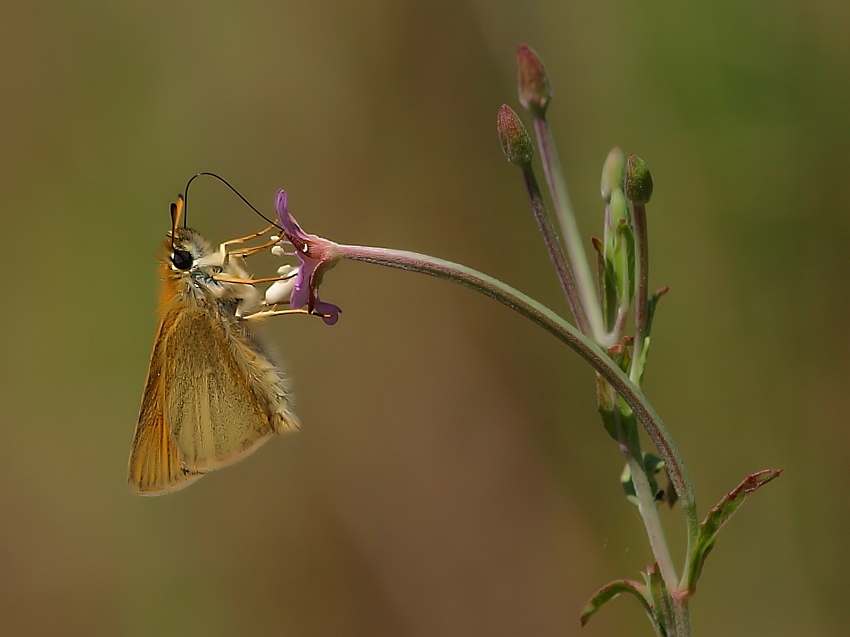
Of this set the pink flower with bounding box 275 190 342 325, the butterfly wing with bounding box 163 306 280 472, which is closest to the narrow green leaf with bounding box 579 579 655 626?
the pink flower with bounding box 275 190 342 325

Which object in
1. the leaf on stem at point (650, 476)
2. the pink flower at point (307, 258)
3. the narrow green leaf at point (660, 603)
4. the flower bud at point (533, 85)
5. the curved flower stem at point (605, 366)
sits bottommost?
the narrow green leaf at point (660, 603)

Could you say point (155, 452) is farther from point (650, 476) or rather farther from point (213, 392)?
point (650, 476)

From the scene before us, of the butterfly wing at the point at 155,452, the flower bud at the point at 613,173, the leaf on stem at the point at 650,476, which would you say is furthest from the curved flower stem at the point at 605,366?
the butterfly wing at the point at 155,452

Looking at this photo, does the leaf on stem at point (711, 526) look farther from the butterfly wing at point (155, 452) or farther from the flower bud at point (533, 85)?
the butterfly wing at point (155, 452)

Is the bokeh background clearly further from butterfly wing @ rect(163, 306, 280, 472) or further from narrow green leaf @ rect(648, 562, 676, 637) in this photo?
narrow green leaf @ rect(648, 562, 676, 637)

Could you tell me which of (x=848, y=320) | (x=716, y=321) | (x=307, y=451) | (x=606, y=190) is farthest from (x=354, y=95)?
(x=606, y=190)

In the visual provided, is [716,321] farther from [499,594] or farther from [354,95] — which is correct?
[354,95]

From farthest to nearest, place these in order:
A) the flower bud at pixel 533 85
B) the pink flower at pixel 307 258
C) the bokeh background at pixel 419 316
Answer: the bokeh background at pixel 419 316 < the pink flower at pixel 307 258 < the flower bud at pixel 533 85
